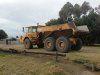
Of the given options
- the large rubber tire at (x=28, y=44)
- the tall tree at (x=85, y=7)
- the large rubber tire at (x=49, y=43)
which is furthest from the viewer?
the tall tree at (x=85, y=7)

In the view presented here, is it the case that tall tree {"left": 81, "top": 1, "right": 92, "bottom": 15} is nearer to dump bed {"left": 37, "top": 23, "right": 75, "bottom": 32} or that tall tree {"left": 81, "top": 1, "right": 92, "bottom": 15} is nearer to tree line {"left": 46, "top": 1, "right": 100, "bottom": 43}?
tree line {"left": 46, "top": 1, "right": 100, "bottom": 43}

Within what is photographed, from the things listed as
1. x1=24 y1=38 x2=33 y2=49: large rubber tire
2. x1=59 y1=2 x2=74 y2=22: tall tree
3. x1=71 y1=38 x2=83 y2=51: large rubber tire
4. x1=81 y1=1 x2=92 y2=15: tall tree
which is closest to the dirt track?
x1=71 y1=38 x2=83 y2=51: large rubber tire

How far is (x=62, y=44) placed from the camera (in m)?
23.4

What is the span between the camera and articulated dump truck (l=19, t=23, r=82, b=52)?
23172 mm

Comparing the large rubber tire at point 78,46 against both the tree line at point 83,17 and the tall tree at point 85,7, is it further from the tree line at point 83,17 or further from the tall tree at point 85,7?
Answer: the tall tree at point 85,7

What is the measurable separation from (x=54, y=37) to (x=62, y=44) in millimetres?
1904

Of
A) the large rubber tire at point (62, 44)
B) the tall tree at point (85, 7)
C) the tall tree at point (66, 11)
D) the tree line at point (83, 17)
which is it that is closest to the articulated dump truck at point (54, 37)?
the large rubber tire at point (62, 44)

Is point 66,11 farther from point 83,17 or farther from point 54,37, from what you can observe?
point 54,37

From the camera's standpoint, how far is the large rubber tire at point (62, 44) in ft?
75.0

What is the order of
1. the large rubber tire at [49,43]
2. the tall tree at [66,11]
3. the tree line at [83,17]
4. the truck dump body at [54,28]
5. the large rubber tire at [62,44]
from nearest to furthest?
1. the large rubber tire at [62,44]
2. the truck dump body at [54,28]
3. the large rubber tire at [49,43]
4. the tree line at [83,17]
5. the tall tree at [66,11]

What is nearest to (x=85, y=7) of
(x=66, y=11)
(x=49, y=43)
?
(x=66, y=11)

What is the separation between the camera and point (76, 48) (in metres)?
25.3

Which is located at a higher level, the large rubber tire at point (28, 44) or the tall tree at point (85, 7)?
the tall tree at point (85, 7)

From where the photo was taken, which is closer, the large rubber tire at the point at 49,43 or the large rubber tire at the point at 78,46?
the large rubber tire at the point at 49,43
